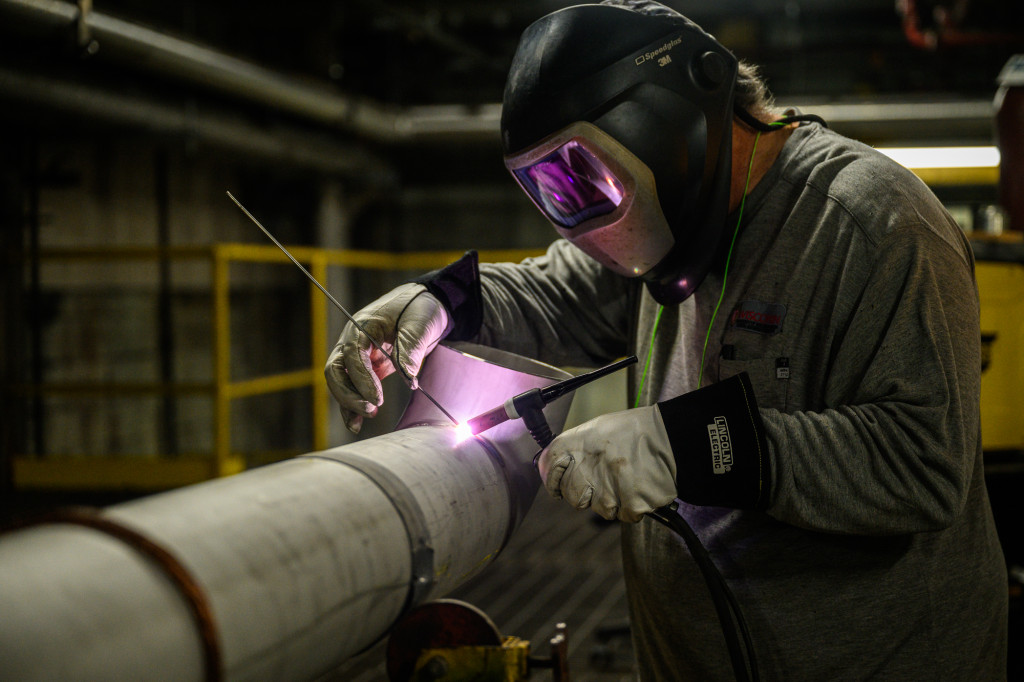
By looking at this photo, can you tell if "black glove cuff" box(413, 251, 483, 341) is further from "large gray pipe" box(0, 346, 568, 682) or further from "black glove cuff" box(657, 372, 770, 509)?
"black glove cuff" box(657, 372, 770, 509)

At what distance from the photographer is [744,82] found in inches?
48.4

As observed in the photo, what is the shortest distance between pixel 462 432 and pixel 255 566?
0.47 metres

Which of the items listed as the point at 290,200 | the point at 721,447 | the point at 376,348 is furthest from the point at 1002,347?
the point at 290,200

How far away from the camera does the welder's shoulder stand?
3.26 ft

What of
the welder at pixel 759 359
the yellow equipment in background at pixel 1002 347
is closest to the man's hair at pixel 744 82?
the welder at pixel 759 359

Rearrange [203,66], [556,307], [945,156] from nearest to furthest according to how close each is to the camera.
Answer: [556,307]
[203,66]
[945,156]

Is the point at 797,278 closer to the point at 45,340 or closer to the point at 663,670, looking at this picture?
the point at 663,670

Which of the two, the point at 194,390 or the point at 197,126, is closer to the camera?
the point at 194,390

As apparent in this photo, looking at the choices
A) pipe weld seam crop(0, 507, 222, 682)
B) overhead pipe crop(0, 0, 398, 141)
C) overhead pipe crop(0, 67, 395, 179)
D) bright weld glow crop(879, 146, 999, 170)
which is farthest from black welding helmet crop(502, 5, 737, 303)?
bright weld glow crop(879, 146, 999, 170)

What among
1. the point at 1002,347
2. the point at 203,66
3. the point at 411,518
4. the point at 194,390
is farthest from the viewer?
the point at 194,390

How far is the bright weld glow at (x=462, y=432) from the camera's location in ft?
3.57

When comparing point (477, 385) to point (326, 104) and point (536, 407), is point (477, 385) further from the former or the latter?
point (326, 104)

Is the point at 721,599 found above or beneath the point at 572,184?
beneath

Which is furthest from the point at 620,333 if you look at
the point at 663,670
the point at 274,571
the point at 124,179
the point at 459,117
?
the point at 124,179
